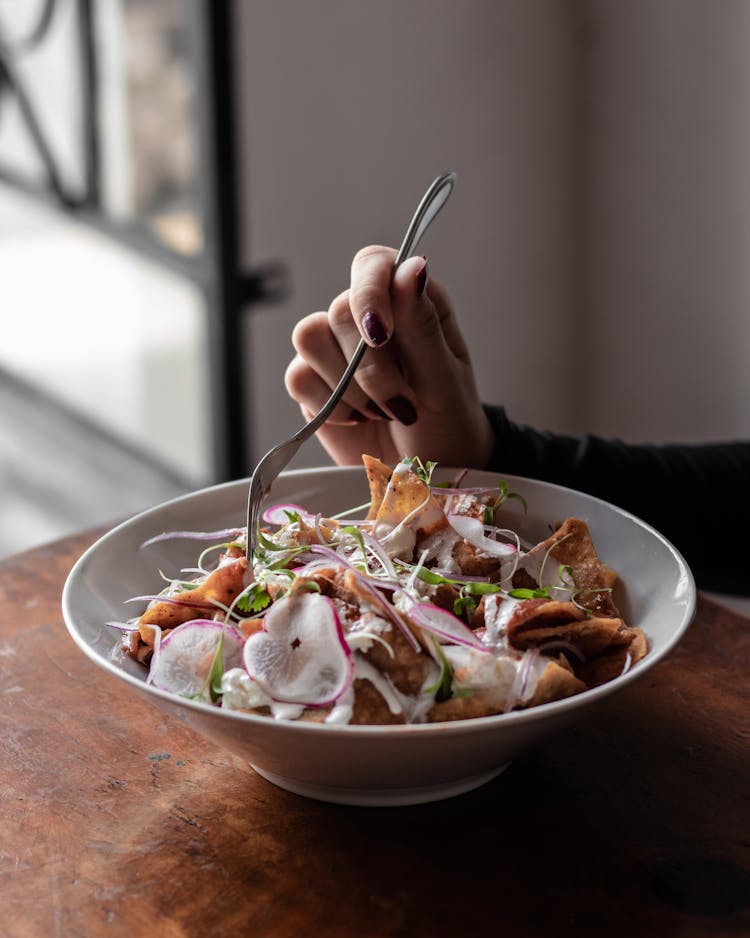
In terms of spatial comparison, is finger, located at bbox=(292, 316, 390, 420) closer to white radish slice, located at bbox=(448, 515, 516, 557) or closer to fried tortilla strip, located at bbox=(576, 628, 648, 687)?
white radish slice, located at bbox=(448, 515, 516, 557)

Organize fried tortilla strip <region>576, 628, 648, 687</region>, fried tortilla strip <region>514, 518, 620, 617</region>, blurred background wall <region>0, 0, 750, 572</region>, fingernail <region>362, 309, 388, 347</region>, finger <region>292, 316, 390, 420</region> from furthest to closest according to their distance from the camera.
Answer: blurred background wall <region>0, 0, 750, 572</region>, finger <region>292, 316, 390, 420</region>, fingernail <region>362, 309, 388, 347</region>, fried tortilla strip <region>514, 518, 620, 617</region>, fried tortilla strip <region>576, 628, 648, 687</region>

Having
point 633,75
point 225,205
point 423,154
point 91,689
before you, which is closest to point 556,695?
point 91,689

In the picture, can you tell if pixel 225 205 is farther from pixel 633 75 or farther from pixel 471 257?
pixel 633 75

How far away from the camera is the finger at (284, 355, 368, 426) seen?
1.08 meters

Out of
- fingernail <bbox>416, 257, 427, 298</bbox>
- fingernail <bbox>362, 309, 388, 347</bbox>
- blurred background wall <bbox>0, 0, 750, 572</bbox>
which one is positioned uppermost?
fingernail <bbox>416, 257, 427, 298</bbox>

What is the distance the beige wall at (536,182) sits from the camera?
239 cm

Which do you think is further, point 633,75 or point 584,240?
point 584,240

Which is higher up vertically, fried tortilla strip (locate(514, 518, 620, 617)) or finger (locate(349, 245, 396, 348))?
finger (locate(349, 245, 396, 348))

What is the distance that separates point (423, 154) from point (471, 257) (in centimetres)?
31

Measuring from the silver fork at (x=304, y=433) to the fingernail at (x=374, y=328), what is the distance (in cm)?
1

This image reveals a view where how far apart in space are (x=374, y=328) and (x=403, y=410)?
0.42 feet

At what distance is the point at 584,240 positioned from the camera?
291 cm

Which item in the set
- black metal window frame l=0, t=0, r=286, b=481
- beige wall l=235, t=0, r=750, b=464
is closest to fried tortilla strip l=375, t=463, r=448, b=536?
black metal window frame l=0, t=0, r=286, b=481

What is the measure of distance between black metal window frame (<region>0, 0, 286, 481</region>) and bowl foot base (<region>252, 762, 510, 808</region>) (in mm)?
1629
